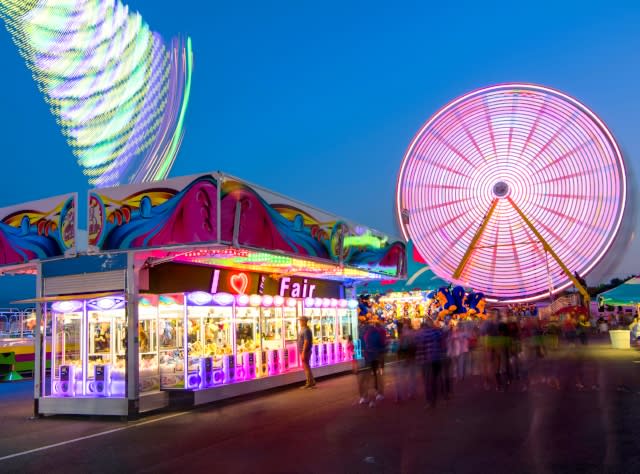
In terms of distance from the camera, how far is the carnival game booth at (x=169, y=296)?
12.1 m

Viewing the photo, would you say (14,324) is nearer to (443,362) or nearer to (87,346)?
(87,346)

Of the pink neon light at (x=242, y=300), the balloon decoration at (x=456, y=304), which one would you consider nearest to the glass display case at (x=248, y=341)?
the pink neon light at (x=242, y=300)

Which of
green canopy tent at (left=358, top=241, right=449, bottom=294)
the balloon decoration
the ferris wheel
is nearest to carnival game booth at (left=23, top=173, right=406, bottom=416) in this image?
the balloon decoration

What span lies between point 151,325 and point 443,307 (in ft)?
68.0

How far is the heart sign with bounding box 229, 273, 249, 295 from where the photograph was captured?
638 inches

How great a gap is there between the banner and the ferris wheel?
31416 millimetres

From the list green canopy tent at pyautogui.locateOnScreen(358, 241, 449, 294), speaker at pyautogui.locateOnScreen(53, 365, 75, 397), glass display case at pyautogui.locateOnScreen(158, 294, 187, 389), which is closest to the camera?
speaker at pyautogui.locateOnScreen(53, 365, 75, 397)

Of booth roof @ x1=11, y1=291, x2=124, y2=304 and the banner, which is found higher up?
the banner

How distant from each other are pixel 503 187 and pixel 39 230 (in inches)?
1393

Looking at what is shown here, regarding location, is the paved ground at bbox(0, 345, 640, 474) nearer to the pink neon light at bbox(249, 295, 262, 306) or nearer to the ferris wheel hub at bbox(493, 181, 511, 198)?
the pink neon light at bbox(249, 295, 262, 306)

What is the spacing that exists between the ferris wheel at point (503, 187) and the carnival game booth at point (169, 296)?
28.0m

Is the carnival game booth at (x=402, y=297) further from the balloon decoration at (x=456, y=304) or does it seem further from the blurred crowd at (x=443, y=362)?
the blurred crowd at (x=443, y=362)

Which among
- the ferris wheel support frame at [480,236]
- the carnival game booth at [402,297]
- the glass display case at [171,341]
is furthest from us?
the ferris wheel support frame at [480,236]

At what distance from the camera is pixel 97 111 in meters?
14.9
